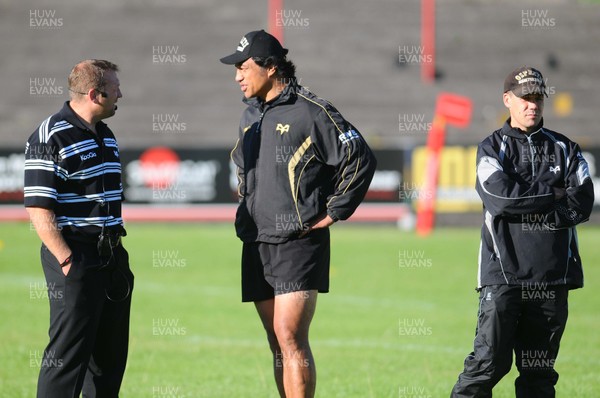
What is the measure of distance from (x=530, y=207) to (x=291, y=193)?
157 centimetres

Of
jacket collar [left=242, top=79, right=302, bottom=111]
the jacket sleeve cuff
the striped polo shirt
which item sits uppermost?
jacket collar [left=242, top=79, right=302, bottom=111]

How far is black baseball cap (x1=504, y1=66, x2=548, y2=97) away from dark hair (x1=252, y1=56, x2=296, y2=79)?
4.83ft

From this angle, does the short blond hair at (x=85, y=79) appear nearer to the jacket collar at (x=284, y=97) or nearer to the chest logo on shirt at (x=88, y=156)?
the chest logo on shirt at (x=88, y=156)

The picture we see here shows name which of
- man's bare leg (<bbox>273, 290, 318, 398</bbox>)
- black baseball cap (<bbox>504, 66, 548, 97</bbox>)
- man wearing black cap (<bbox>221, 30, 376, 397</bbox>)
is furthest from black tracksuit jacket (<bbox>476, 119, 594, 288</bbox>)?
man's bare leg (<bbox>273, 290, 318, 398</bbox>)

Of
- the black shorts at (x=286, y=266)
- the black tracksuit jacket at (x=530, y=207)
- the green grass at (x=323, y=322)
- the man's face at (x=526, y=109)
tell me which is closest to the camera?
the black tracksuit jacket at (x=530, y=207)

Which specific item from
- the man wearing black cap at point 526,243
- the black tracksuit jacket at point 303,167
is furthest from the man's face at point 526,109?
A: the black tracksuit jacket at point 303,167

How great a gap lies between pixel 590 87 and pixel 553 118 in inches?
107

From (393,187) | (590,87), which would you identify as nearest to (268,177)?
(393,187)

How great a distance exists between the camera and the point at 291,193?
6719mm

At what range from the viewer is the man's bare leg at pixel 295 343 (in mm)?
6566

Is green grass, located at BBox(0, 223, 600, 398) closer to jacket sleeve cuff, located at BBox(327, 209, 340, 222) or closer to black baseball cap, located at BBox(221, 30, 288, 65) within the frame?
jacket sleeve cuff, located at BBox(327, 209, 340, 222)

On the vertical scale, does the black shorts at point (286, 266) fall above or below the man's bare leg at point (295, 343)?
above

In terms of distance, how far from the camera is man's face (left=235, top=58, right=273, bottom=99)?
6.76 metres

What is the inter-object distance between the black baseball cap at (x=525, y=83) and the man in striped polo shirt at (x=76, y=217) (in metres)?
2.59
